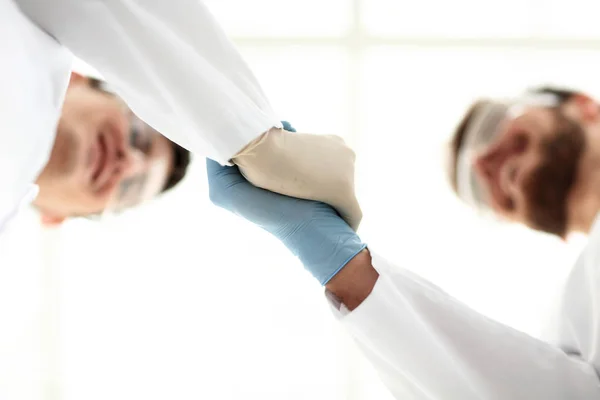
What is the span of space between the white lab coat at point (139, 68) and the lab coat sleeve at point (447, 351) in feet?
1.17

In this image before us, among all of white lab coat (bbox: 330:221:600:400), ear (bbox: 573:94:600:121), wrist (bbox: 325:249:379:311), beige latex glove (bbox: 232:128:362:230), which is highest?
ear (bbox: 573:94:600:121)

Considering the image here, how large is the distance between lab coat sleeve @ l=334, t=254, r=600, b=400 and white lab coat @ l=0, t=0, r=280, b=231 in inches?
14.0

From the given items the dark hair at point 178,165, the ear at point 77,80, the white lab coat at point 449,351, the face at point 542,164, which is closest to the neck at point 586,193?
the face at point 542,164

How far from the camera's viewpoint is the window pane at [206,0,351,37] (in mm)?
1898

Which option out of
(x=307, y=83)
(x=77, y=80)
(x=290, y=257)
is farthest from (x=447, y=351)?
(x=307, y=83)

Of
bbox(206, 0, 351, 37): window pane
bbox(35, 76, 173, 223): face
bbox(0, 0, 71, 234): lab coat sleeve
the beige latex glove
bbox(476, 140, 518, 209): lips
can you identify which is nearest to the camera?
bbox(0, 0, 71, 234): lab coat sleeve

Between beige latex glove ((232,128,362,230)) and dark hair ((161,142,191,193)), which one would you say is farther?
dark hair ((161,142,191,193))

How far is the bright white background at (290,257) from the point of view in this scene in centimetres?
192

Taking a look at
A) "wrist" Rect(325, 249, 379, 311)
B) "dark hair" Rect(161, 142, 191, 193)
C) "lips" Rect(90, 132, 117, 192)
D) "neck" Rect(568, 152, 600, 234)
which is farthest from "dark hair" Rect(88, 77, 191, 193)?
"neck" Rect(568, 152, 600, 234)

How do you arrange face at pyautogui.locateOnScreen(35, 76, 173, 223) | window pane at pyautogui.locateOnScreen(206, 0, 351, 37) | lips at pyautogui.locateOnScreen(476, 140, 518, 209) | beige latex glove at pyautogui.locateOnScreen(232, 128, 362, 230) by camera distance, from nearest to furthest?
beige latex glove at pyautogui.locateOnScreen(232, 128, 362, 230), face at pyautogui.locateOnScreen(35, 76, 173, 223), lips at pyautogui.locateOnScreen(476, 140, 518, 209), window pane at pyautogui.locateOnScreen(206, 0, 351, 37)

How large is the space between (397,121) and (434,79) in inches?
7.7

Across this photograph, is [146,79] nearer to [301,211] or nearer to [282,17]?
[301,211]

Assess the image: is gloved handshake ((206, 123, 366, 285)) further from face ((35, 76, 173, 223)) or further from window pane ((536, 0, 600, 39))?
window pane ((536, 0, 600, 39))

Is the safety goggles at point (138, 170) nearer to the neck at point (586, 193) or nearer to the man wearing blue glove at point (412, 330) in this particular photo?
the man wearing blue glove at point (412, 330)
